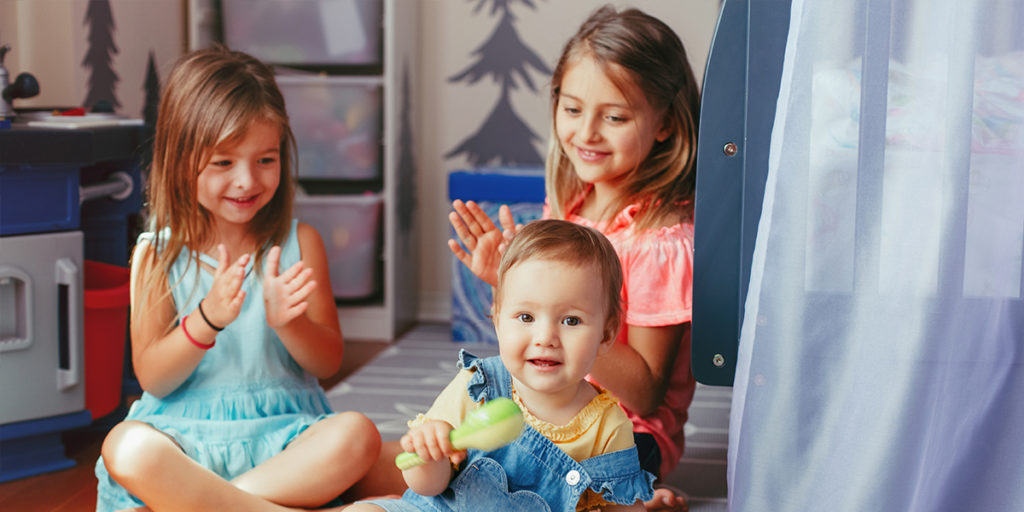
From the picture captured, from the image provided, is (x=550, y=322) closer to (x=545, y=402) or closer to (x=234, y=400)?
(x=545, y=402)

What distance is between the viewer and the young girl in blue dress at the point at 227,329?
3.90 ft

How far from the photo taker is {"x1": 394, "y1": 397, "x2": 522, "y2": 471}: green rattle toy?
84 cm

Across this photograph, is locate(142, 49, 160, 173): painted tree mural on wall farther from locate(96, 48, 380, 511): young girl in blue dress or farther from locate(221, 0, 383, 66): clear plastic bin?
locate(96, 48, 380, 511): young girl in blue dress

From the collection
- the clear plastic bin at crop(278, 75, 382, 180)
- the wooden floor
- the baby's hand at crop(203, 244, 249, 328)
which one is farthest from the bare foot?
the clear plastic bin at crop(278, 75, 382, 180)

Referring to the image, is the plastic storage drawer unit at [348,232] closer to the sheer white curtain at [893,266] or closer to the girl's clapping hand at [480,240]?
the girl's clapping hand at [480,240]

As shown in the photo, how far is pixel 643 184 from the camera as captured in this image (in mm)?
1333

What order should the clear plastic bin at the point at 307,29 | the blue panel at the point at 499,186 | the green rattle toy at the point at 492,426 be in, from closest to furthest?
the green rattle toy at the point at 492,426, the blue panel at the point at 499,186, the clear plastic bin at the point at 307,29

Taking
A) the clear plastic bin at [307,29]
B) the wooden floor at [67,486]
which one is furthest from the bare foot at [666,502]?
the clear plastic bin at [307,29]

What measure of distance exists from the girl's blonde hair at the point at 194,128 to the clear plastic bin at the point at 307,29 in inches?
46.4

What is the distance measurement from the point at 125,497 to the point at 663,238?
0.78m

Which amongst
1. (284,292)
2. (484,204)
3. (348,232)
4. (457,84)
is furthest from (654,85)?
(457,84)

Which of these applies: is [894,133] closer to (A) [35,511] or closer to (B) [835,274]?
(B) [835,274]

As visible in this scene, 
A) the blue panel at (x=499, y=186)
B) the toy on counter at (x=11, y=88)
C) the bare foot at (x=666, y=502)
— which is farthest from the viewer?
the blue panel at (x=499, y=186)

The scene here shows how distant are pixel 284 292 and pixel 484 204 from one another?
1.26m
